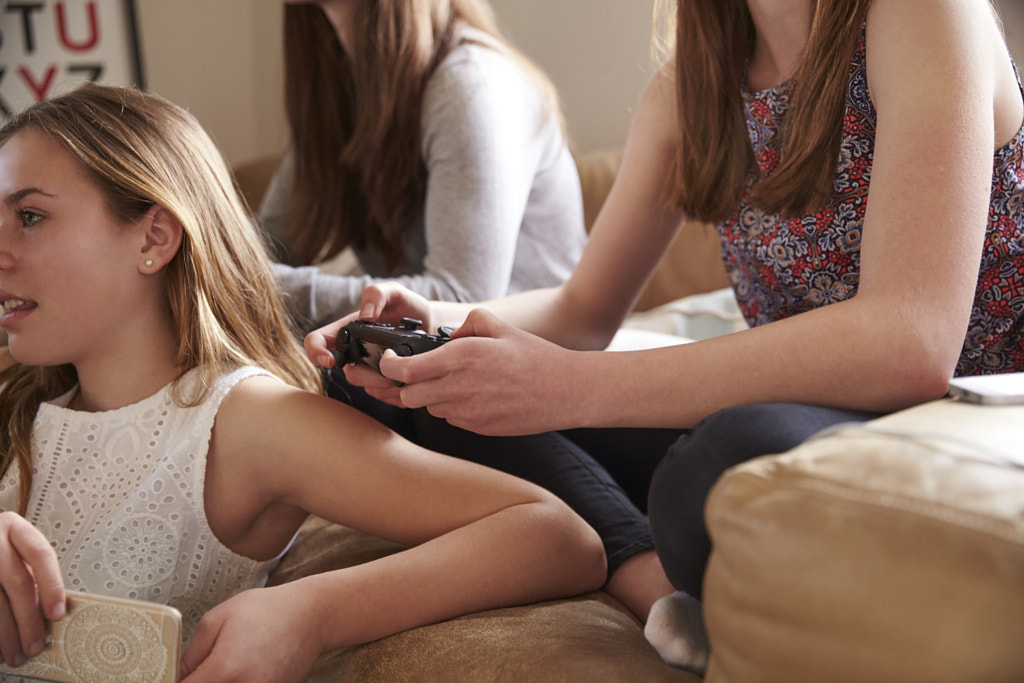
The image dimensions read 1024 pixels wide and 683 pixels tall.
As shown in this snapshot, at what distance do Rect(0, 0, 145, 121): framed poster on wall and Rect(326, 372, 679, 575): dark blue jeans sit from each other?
2.02 m

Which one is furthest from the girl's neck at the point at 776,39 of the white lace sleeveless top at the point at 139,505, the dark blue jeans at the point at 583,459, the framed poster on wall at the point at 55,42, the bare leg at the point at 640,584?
the framed poster on wall at the point at 55,42

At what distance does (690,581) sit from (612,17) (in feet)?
5.68

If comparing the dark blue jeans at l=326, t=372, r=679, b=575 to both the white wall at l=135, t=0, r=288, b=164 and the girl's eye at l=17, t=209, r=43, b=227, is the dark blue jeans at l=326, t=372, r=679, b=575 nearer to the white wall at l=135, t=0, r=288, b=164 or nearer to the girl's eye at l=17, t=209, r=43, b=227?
the girl's eye at l=17, t=209, r=43, b=227

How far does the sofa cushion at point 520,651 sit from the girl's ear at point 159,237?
17.3 inches

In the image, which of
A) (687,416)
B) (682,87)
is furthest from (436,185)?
(687,416)

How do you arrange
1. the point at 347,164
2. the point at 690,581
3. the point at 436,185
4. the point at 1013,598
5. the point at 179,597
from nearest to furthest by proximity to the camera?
the point at 1013,598 → the point at 690,581 → the point at 179,597 → the point at 436,185 → the point at 347,164

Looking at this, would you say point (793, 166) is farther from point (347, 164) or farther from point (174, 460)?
point (347, 164)

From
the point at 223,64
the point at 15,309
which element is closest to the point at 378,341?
the point at 15,309

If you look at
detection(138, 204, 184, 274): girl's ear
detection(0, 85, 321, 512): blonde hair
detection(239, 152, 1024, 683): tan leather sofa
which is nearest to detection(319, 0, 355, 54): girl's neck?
detection(0, 85, 321, 512): blonde hair

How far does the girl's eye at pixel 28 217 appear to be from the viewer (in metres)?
0.83

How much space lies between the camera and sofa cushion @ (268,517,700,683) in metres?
0.59

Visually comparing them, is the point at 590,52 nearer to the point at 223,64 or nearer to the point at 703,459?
the point at 223,64

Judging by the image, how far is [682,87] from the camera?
924mm

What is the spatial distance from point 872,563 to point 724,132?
2.08 ft
